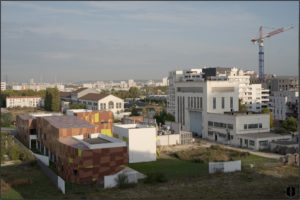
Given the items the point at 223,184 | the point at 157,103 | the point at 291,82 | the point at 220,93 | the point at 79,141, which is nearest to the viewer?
the point at 223,184

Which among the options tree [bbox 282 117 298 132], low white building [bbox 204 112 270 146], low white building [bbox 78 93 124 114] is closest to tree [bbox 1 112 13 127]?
low white building [bbox 78 93 124 114]

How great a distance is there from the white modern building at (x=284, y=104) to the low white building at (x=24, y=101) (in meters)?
43.2

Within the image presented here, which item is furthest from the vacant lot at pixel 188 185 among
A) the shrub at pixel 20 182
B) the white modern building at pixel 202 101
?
the white modern building at pixel 202 101

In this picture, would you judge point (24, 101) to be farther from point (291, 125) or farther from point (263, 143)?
point (263, 143)

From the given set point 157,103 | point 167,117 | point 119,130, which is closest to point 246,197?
point 119,130

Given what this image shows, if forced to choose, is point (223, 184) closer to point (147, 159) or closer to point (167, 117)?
point (147, 159)

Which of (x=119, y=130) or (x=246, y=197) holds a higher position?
(x=119, y=130)

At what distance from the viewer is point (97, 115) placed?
1069 inches

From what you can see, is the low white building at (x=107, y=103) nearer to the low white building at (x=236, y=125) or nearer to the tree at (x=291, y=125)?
the low white building at (x=236, y=125)

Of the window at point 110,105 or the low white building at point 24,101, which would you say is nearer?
the window at point 110,105

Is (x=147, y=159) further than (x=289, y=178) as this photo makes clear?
Yes

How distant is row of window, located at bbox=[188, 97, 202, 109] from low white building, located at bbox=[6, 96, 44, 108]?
136 feet

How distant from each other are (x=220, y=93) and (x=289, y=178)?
47.1ft

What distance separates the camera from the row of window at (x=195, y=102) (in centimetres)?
3061
